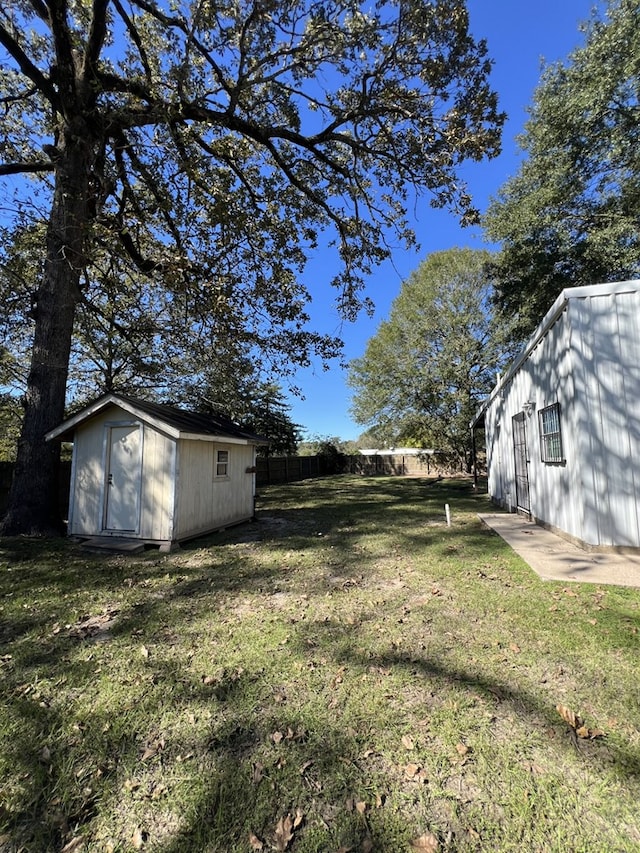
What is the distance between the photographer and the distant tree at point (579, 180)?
10.6 meters

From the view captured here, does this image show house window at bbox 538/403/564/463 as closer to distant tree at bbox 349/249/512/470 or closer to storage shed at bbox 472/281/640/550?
storage shed at bbox 472/281/640/550

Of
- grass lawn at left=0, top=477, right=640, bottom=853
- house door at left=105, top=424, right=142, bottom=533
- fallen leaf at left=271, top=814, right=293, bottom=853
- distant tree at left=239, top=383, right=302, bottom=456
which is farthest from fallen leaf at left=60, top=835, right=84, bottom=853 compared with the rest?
distant tree at left=239, top=383, right=302, bottom=456

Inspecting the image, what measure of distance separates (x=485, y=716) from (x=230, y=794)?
153 cm

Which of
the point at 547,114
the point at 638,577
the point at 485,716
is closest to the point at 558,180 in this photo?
the point at 547,114

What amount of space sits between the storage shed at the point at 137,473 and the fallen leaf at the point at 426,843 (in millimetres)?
5977

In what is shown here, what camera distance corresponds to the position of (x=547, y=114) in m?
11.8

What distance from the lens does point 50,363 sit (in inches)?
309

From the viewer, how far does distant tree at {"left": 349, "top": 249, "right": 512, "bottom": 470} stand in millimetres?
21656

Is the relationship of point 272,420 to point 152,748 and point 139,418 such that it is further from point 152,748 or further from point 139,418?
point 152,748

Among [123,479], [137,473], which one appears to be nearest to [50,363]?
[123,479]

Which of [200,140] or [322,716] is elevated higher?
[200,140]

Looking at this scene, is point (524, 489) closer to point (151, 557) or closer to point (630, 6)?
point (151, 557)

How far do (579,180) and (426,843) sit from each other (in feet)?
54.5

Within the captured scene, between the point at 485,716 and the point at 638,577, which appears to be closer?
the point at 485,716
